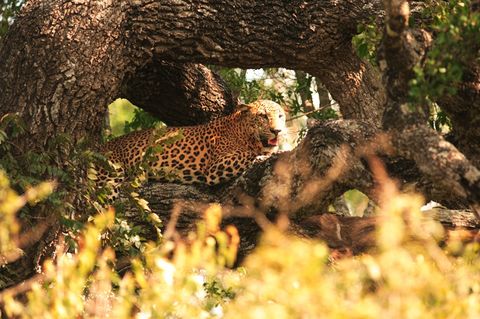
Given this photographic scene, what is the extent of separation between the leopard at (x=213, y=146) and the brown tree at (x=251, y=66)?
0.45 metres

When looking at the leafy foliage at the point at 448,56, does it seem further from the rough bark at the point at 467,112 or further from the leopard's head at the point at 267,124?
the leopard's head at the point at 267,124

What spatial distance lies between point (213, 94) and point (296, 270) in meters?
6.46

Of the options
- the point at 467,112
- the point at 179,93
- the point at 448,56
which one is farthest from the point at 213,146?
the point at 448,56

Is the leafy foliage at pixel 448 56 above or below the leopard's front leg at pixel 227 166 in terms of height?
above

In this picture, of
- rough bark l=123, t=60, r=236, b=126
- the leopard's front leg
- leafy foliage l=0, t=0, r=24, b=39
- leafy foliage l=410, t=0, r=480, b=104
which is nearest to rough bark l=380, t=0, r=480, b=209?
leafy foliage l=410, t=0, r=480, b=104

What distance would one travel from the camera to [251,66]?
10.0 metres

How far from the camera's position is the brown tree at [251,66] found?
7.11 meters

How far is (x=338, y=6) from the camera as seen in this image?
962 cm

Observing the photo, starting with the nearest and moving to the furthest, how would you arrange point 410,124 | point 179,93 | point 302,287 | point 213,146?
1. point 302,287
2. point 410,124
3. point 179,93
4. point 213,146

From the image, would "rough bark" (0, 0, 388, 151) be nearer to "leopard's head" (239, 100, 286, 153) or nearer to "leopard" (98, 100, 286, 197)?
"leopard" (98, 100, 286, 197)

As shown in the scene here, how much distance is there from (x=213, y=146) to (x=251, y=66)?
125 cm

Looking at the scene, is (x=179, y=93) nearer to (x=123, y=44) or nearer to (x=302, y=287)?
(x=123, y=44)

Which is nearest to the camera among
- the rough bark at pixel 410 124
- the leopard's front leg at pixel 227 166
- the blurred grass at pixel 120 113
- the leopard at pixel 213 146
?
the rough bark at pixel 410 124

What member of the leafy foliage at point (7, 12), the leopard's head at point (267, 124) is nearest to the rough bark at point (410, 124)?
the leopard's head at point (267, 124)
